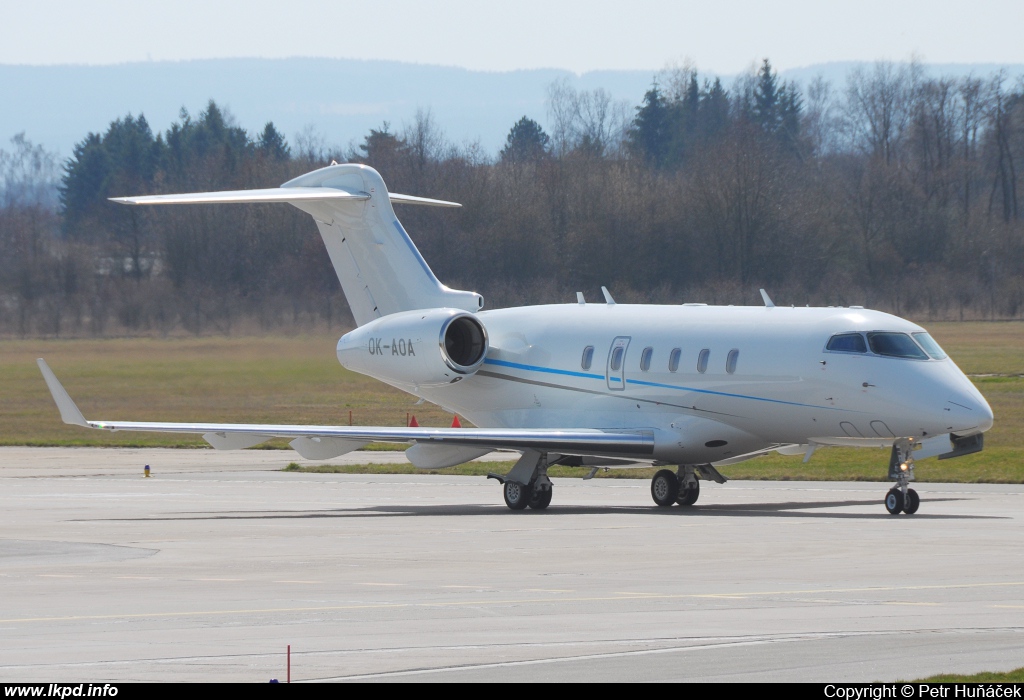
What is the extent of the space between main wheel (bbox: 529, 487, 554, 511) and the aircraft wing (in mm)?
945

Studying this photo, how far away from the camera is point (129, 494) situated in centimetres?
2866

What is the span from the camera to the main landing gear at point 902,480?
2248 centimetres

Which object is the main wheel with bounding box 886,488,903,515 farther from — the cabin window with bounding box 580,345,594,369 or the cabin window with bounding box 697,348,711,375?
the cabin window with bounding box 580,345,594,369

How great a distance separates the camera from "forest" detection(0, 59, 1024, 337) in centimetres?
4834

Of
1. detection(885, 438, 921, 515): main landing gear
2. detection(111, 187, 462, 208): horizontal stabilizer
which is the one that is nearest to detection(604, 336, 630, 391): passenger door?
detection(885, 438, 921, 515): main landing gear

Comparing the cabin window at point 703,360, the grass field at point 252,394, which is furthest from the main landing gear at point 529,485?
the grass field at point 252,394

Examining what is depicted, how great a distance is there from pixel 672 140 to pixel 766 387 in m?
81.6

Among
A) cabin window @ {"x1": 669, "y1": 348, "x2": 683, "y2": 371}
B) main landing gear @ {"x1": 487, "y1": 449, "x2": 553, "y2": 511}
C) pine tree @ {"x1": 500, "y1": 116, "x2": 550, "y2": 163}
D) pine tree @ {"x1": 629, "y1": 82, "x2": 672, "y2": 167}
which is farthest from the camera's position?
pine tree @ {"x1": 629, "y1": 82, "x2": 672, "y2": 167}

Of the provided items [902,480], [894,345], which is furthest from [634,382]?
[902,480]

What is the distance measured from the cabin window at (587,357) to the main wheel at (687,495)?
2.57 m

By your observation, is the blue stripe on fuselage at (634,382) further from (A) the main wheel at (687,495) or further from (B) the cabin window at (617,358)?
(A) the main wheel at (687,495)

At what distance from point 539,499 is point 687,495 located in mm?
2492
